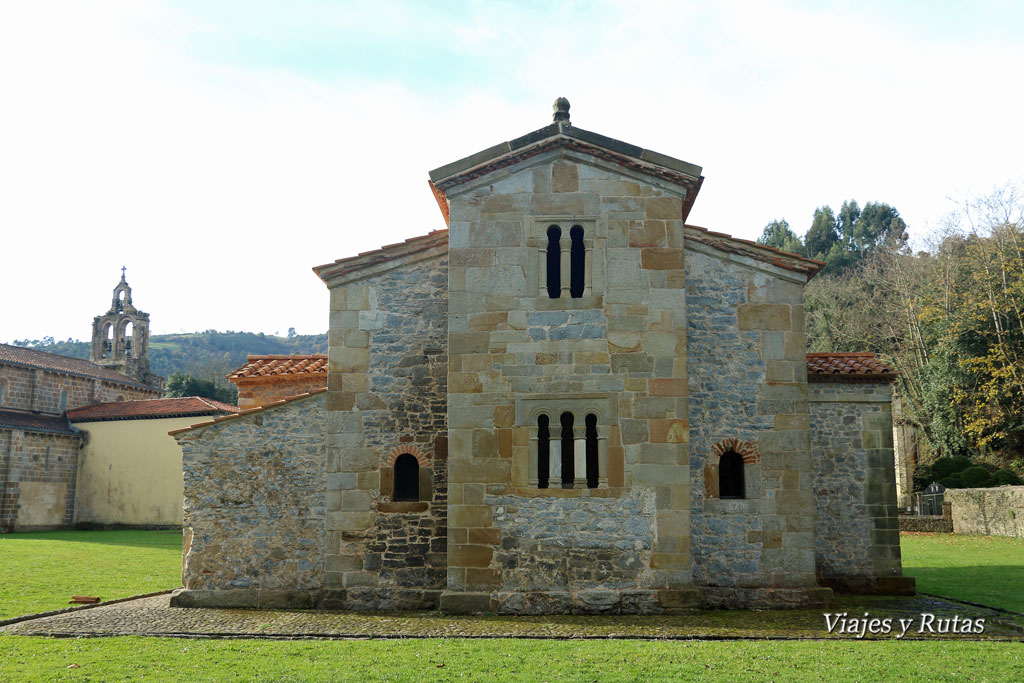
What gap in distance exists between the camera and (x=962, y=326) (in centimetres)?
3438

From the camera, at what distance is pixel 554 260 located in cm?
1476

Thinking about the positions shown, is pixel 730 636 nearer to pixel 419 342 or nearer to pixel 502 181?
pixel 419 342

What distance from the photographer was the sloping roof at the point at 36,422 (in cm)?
3778

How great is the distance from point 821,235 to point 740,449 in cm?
5574

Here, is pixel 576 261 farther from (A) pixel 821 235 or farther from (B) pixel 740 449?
(A) pixel 821 235

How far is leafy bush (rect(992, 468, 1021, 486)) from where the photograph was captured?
3112cm

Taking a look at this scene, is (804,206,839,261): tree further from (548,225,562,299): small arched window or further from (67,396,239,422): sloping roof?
(548,225,562,299): small arched window

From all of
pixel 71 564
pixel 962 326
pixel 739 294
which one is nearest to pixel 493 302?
pixel 739 294

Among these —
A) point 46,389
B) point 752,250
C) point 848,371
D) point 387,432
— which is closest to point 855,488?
point 848,371

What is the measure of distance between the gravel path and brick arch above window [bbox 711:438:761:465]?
8.82 ft

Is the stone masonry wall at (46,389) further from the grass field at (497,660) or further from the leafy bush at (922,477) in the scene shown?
the leafy bush at (922,477)

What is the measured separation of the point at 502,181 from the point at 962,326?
27.6 m

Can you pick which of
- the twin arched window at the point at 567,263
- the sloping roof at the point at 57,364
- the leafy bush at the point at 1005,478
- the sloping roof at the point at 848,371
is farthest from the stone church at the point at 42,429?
the leafy bush at the point at 1005,478

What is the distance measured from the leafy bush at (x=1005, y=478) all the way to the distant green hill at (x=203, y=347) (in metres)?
81.6
